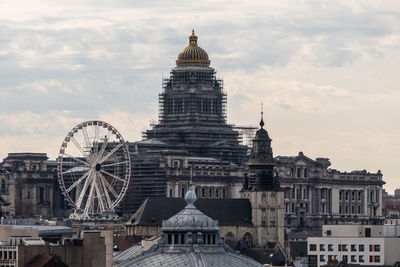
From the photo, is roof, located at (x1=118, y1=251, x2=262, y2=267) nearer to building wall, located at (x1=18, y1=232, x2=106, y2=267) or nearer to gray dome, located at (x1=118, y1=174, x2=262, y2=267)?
gray dome, located at (x1=118, y1=174, x2=262, y2=267)

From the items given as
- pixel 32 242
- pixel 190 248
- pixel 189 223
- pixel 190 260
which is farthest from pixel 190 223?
pixel 32 242

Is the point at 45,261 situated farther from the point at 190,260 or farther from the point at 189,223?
the point at 190,260

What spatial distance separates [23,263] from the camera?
159625 mm

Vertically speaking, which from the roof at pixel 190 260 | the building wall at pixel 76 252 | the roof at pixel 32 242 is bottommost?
the roof at pixel 190 260

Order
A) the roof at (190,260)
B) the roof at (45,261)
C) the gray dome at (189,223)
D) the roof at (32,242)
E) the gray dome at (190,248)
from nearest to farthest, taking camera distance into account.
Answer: the roof at (190,260)
the gray dome at (190,248)
the gray dome at (189,223)
the roof at (45,261)
the roof at (32,242)

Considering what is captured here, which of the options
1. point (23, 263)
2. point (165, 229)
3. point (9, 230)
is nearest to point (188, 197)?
point (165, 229)

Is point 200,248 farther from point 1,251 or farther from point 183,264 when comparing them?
point 1,251

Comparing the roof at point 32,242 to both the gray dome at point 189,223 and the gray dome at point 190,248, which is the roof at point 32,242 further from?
the gray dome at point 189,223

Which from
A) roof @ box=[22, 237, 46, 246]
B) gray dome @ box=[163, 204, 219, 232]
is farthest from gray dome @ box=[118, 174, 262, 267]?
roof @ box=[22, 237, 46, 246]

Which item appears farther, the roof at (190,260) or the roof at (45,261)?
the roof at (45,261)

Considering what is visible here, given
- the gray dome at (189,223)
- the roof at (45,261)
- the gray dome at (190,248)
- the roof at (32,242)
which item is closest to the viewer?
the gray dome at (190,248)

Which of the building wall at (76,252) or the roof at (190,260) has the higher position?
the building wall at (76,252)

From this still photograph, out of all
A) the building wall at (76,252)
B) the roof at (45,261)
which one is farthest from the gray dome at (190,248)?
the building wall at (76,252)

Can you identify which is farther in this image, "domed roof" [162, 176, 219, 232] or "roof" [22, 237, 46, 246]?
"roof" [22, 237, 46, 246]
